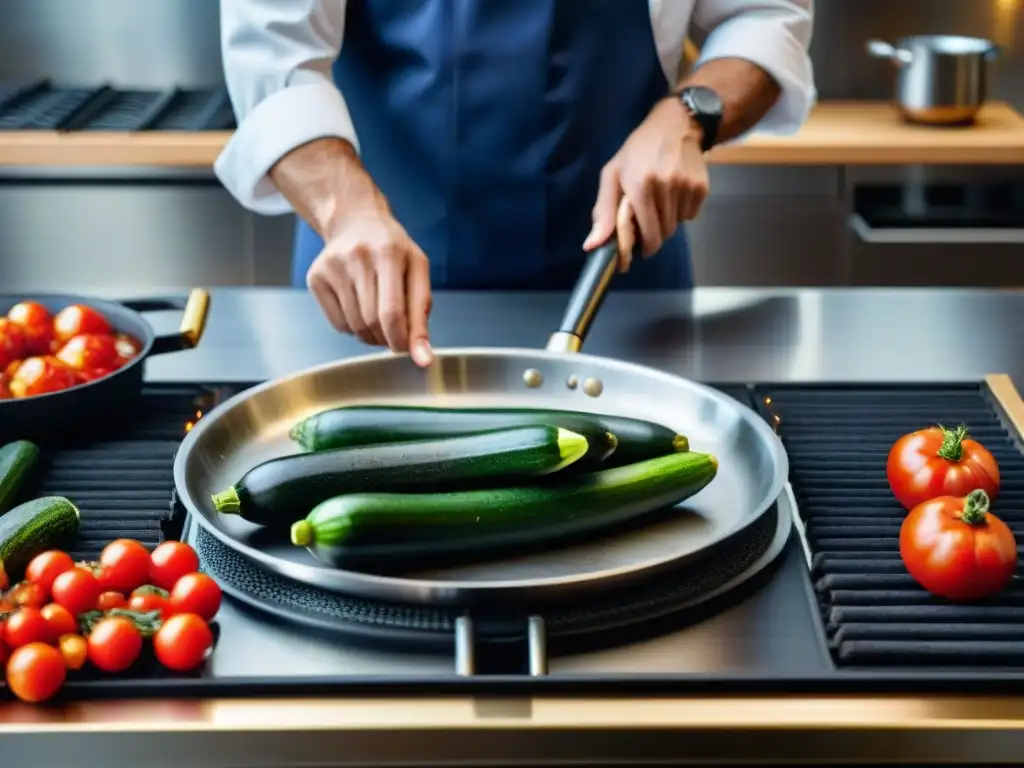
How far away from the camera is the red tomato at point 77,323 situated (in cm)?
130

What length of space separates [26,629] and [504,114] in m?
1.00

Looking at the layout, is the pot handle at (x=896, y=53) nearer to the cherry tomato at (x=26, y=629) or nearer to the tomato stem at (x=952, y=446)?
the tomato stem at (x=952, y=446)

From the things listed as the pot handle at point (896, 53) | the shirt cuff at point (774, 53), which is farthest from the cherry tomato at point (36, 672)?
the pot handle at point (896, 53)

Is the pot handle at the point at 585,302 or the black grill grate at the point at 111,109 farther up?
the pot handle at the point at 585,302

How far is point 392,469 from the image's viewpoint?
0.99 m

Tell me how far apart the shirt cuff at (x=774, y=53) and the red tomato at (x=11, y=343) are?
0.87 meters

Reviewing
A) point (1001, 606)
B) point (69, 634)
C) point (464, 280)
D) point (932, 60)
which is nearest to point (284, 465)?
point (69, 634)

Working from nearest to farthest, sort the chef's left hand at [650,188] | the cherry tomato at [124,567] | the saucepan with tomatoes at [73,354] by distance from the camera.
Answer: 1. the cherry tomato at [124,567]
2. the saucepan with tomatoes at [73,354]
3. the chef's left hand at [650,188]

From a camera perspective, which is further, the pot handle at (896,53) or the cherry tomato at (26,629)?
the pot handle at (896,53)

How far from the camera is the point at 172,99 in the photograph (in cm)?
289

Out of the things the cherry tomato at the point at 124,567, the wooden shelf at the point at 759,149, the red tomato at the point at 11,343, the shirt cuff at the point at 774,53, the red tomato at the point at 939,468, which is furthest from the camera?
the wooden shelf at the point at 759,149

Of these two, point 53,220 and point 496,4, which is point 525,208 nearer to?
point 496,4

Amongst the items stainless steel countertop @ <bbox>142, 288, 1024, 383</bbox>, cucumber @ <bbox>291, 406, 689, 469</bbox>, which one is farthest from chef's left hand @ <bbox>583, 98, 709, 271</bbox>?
cucumber @ <bbox>291, 406, 689, 469</bbox>

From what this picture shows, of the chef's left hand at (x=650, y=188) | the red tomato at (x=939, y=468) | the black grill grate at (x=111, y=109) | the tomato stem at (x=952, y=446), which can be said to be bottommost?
the black grill grate at (x=111, y=109)
